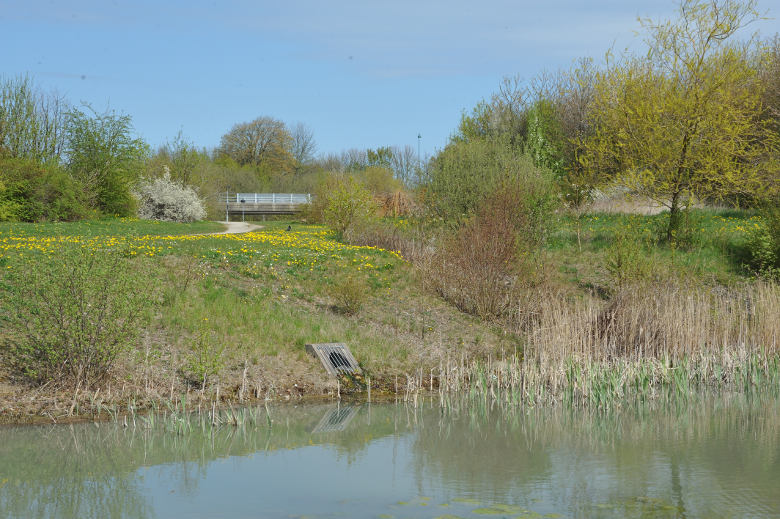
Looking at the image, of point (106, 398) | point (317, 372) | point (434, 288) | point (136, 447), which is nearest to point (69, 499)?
point (136, 447)

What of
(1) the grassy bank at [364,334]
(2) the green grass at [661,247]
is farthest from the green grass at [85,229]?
(2) the green grass at [661,247]

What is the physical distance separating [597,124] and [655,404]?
26322mm

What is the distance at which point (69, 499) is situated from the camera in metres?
6.99

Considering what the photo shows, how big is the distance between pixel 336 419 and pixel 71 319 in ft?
13.2

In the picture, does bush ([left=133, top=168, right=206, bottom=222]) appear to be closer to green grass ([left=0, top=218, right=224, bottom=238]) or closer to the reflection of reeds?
green grass ([left=0, top=218, right=224, bottom=238])

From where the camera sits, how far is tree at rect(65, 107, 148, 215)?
41.4 meters

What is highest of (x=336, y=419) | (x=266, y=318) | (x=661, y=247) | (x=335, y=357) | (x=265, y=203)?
(x=265, y=203)

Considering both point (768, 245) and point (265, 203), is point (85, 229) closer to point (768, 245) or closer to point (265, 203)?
point (768, 245)

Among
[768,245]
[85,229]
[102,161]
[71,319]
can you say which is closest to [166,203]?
[102,161]

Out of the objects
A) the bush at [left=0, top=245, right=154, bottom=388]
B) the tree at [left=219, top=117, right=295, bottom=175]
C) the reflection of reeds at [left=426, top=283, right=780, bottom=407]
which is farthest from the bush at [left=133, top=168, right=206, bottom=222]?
the bush at [left=0, top=245, right=154, bottom=388]

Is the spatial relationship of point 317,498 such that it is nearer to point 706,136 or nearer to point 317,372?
point 317,372

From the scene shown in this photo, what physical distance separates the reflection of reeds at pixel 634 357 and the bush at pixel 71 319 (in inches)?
194

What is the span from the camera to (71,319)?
10984 millimetres

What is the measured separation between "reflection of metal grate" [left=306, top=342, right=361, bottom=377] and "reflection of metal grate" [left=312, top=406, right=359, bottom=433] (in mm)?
1526
